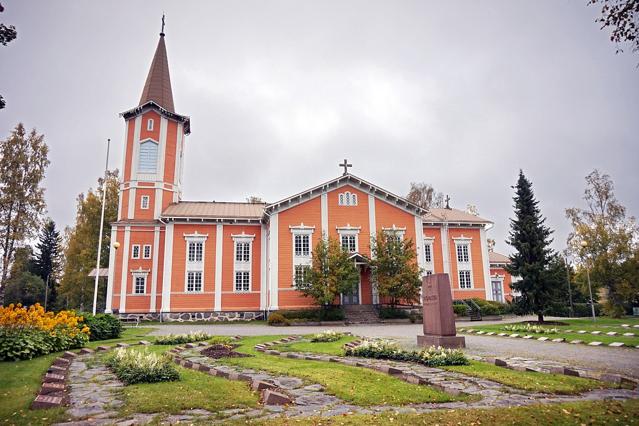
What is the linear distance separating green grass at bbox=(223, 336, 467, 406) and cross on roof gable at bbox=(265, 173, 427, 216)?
2132 cm

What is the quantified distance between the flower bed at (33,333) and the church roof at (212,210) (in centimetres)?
1938

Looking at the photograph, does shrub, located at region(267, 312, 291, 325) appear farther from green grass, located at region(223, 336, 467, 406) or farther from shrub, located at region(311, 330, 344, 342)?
green grass, located at region(223, 336, 467, 406)

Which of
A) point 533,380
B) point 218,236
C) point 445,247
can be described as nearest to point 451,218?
point 445,247

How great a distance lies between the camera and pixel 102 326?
56.7 ft

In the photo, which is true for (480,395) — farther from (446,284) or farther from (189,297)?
(189,297)

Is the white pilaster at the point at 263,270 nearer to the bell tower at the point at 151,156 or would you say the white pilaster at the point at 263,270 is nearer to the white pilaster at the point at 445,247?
the bell tower at the point at 151,156

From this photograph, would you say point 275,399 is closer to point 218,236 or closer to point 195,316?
point 195,316

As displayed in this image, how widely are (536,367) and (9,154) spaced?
119ft

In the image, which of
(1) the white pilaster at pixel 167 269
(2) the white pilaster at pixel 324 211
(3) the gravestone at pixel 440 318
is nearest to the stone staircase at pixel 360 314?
(2) the white pilaster at pixel 324 211

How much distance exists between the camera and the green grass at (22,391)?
5623 mm

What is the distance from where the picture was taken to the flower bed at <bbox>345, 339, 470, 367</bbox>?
9.88 meters

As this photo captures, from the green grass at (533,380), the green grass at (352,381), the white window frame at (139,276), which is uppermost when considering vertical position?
the white window frame at (139,276)

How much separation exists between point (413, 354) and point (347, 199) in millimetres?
22975

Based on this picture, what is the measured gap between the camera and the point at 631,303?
34719 millimetres
